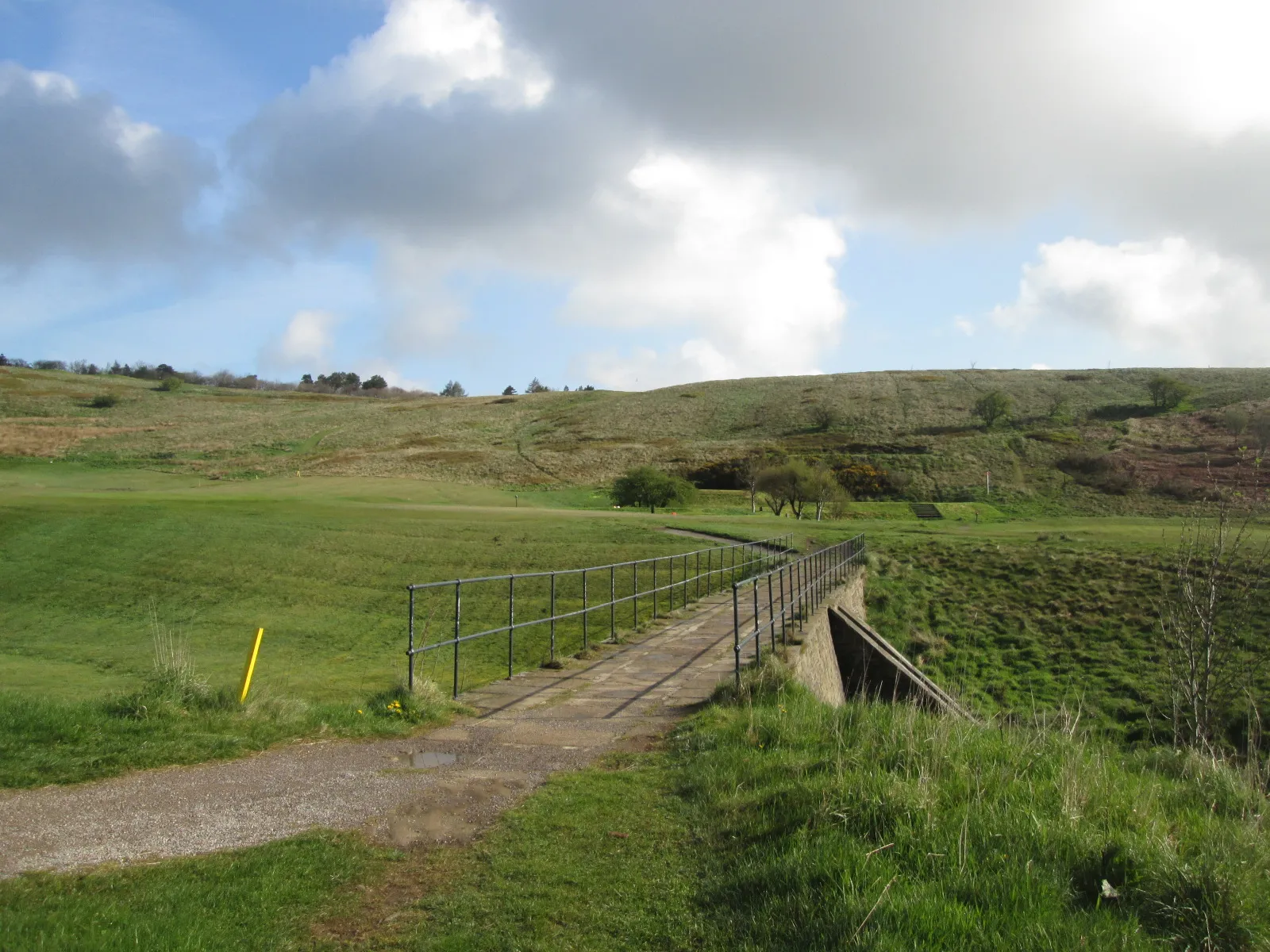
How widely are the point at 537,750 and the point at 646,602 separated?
12926 millimetres

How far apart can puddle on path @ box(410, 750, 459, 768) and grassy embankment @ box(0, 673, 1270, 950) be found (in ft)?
4.30

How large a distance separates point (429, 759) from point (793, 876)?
3778mm

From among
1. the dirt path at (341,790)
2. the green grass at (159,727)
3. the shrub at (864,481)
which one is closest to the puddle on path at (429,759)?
the dirt path at (341,790)

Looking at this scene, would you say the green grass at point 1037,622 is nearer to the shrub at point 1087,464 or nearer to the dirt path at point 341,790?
the dirt path at point 341,790

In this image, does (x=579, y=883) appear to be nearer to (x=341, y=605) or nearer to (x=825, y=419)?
(x=341, y=605)

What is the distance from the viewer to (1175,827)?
4938mm

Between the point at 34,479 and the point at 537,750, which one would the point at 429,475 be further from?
the point at 537,750

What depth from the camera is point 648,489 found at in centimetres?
5219

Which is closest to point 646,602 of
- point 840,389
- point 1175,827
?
point 1175,827

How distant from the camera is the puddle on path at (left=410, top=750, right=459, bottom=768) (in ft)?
22.9

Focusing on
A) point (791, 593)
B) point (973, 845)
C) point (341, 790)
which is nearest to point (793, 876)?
point (973, 845)

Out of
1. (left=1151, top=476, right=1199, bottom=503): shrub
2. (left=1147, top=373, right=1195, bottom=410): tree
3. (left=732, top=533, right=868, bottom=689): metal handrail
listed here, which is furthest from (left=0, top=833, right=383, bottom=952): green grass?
(left=1147, top=373, right=1195, bottom=410): tree

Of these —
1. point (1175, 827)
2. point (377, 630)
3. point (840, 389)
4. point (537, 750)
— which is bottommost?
point (377, 630)

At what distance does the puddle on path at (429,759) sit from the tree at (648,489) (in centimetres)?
4408
